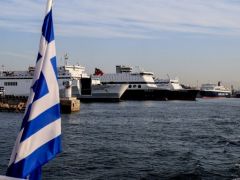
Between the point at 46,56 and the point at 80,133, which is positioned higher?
the point at 46,56

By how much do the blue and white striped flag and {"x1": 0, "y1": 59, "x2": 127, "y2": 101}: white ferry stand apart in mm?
91745

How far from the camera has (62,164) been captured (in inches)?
757

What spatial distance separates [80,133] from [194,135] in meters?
8.68

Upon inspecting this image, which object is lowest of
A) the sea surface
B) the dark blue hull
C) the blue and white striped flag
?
the sea surface

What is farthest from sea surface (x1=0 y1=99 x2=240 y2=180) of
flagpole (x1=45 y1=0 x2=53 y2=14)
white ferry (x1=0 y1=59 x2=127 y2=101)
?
white ferry (x1=0 y1=59 x2=127 y2=101)

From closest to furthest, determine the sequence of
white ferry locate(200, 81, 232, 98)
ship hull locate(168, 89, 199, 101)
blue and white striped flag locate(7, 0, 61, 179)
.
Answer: blue and white striped flag locate(7, 0, 61, 179), ship hull locate(168, 89, 199, 101), white ferry locate(200, 81, 232, 98)

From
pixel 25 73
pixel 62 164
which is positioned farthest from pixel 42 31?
pixel 25 73

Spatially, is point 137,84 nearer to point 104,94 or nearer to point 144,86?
point 144,86

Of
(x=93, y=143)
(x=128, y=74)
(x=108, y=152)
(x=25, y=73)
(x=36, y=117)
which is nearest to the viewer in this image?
(x=36, y=117)

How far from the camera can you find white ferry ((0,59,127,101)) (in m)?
102

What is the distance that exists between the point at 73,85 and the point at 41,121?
314 feet

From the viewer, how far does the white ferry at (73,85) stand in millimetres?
101500

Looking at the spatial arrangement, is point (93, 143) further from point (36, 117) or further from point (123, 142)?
point (36, 117)

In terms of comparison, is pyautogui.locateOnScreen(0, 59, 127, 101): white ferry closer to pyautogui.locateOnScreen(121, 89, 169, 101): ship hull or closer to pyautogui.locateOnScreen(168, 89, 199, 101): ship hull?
pyautogui.locateOnScreen(121, 89, 169, 101): ship hull
